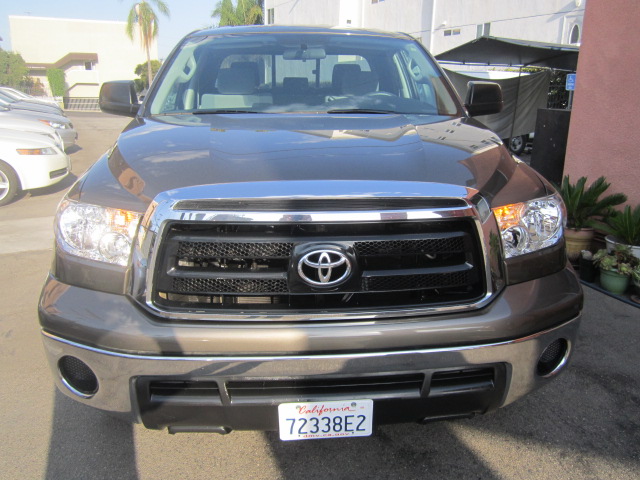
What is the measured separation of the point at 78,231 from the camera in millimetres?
1968

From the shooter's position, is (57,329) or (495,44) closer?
(57,329)

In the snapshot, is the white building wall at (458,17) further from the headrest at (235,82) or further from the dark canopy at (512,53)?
the headrest at (235,82)

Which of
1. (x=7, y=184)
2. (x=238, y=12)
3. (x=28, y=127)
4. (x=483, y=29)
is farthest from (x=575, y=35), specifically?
(x=238, y=12)

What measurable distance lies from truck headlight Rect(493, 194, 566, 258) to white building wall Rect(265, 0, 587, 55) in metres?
10.2

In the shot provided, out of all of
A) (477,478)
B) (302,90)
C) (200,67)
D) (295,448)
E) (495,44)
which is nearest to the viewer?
(477,478)

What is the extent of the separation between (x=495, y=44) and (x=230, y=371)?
35.5 feet

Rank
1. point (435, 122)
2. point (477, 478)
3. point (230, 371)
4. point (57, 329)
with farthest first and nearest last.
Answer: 1. point (435, 122)
2. point (477, 478)
3. point (57, 329)
4. point (230, 371)

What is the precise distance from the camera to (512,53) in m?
12.0

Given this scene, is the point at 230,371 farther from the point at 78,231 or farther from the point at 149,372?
the point at 78,231

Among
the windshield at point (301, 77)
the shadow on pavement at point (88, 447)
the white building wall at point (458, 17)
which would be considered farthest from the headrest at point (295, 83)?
the white building wall at point (458, 17)

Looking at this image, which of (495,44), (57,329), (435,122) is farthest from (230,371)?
(495,44)

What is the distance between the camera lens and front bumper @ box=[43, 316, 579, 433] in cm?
178

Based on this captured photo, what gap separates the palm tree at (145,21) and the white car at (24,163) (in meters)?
37.7

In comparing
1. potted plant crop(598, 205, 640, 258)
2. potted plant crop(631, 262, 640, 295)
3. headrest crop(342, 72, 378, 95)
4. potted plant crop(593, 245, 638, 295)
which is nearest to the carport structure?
potted plant crop(598, 205, 640, 258)
